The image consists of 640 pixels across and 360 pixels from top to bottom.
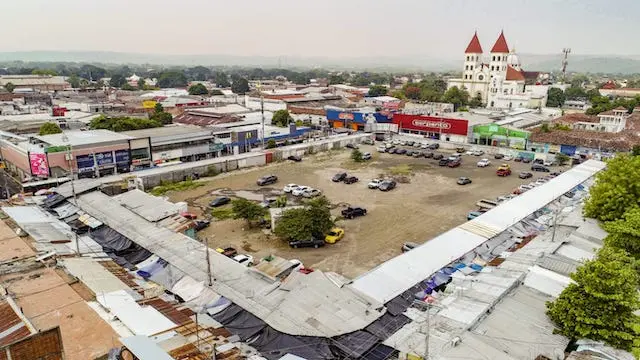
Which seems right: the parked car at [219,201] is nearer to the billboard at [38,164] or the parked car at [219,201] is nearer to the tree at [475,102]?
the billboard at [38,164]

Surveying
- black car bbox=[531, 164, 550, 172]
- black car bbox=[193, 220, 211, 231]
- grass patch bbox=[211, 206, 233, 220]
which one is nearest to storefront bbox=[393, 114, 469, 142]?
black car bbox=[531, 164, 550, 172]

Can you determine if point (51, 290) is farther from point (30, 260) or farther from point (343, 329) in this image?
point (343, 329)

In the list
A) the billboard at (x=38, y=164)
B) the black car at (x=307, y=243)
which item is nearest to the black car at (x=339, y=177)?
the black car at (x=307, y=243)

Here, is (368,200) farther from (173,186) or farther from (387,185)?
(173,186)

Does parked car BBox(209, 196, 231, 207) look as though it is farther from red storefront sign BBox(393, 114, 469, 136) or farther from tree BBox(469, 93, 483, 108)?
tree BBox(469, 93, 483, 108)

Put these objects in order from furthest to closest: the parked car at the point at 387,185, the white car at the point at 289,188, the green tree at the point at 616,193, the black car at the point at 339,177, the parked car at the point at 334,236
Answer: the black car at the point at 339,177
the parked car at the point at 387,185
the white car at the point at 289,188
the parked car at the point at 334,236
the green tree at the point at 616,193

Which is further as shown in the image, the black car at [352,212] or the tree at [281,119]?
the tree at [281,119]

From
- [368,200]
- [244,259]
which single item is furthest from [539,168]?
[244,259]

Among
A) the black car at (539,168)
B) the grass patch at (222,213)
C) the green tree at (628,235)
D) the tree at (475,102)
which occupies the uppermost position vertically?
the tree at (475,102)
